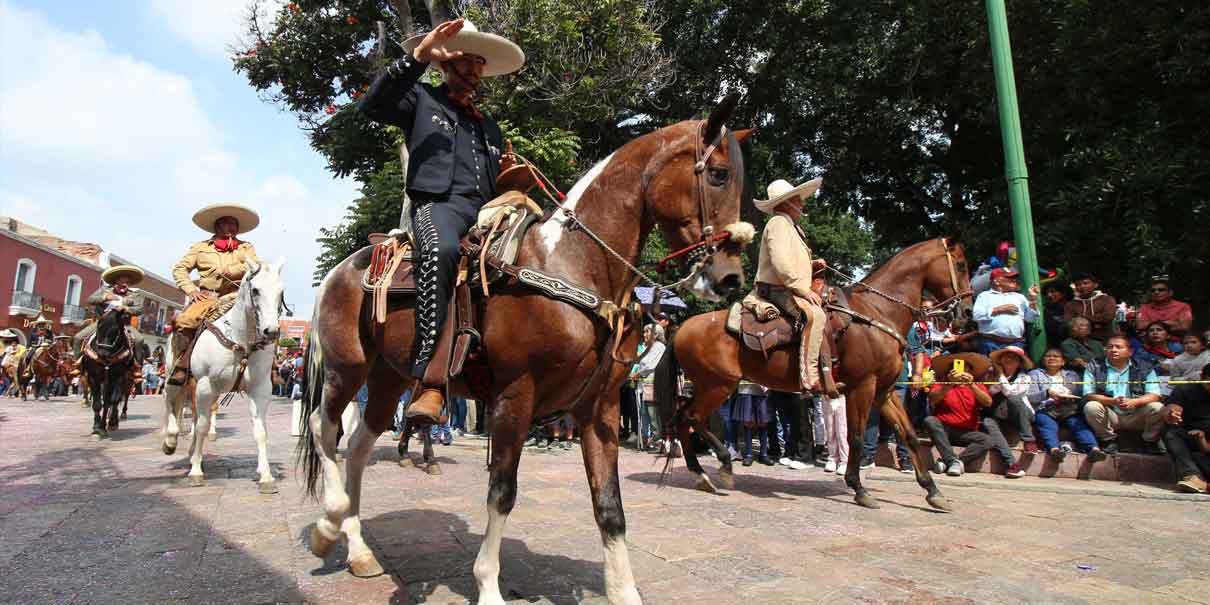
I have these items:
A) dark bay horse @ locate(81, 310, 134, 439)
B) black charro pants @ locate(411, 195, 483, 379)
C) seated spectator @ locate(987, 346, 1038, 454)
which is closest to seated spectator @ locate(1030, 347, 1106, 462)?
seated spectator @ locate(987, 346, 1038, 454)

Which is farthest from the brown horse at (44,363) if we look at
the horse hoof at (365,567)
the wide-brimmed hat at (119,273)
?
the horse hoof at (365,567)

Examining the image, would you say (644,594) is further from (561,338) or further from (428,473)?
(428,473)

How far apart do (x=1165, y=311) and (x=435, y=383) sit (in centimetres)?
915

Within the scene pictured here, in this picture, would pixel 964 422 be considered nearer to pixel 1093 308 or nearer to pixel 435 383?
pixel 1093 308

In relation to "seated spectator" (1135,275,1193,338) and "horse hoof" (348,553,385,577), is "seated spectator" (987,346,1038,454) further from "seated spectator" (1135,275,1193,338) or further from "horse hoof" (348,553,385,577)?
"horse hoof" (348,553,385,577)

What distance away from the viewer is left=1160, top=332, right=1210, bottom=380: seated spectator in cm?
718

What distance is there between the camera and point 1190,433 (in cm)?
687

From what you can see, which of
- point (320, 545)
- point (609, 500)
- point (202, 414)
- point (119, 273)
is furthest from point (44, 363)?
point (609, 500)

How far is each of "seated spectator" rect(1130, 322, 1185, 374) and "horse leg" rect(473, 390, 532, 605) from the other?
807 centimetres

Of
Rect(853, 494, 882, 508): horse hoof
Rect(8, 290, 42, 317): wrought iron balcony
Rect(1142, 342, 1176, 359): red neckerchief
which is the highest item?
Rect(8, 290, 42, 317): wrought iron balcony

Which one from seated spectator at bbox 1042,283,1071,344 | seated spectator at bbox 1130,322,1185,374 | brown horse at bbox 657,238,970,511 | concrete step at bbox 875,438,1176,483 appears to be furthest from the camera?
seated spectator at bbox 1042,283,1071,344

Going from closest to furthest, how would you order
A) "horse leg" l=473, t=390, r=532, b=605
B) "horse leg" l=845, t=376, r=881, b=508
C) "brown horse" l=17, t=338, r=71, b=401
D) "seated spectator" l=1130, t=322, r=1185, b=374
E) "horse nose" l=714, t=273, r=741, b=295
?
"horse nose" l=714, t=273, r=741, b=295 → "horse leg" l=473, t=390, r=532, b=605 → "horse leg" l=845, t=376, r=881, b=508 → "seated spectator" l=1130, t=322, r=1185, b=374 → "brown horse" l=17, t=338, r=71, b=401

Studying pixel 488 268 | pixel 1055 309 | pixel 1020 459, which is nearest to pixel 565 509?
pixel 488 268

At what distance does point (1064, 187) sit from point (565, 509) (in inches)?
369
